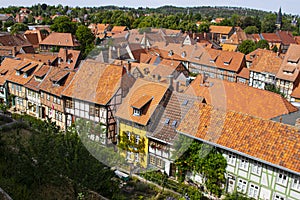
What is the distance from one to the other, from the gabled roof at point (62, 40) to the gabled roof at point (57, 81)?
32.8 m

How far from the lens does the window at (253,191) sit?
20439mm

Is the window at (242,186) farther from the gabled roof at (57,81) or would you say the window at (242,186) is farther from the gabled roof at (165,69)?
the gabled roof at (165,69)

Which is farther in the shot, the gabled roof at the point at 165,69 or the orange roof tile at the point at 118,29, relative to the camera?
the orange roof tile at the point at 118,29

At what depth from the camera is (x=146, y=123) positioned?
24.5 meters

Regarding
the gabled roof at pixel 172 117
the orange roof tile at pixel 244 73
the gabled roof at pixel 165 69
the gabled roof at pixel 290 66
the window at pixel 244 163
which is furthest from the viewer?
the orange roof tile at pixel 244 73

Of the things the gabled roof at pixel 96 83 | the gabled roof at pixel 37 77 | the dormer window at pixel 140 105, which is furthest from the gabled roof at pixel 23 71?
the dormer window at pixel 140 105

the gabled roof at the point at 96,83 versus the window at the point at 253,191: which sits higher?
the gabled roof at the point at 96,83

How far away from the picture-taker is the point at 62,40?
215 ft

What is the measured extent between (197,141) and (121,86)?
8.82 m

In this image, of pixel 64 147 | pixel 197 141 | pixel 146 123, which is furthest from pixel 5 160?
pixel 197 141

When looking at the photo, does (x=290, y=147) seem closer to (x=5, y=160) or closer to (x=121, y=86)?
(x=121, y=86)

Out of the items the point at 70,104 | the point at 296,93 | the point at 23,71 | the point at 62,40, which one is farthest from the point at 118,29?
the point at 70,104

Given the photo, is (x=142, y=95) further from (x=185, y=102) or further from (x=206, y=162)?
(x=206, y=162)

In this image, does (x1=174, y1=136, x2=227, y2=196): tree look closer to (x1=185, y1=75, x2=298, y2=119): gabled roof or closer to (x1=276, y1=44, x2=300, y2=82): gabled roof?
(x1=185, y1=75, x2=298, y2=119): gabled roof
